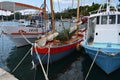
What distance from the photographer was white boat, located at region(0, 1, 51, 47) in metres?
17.5

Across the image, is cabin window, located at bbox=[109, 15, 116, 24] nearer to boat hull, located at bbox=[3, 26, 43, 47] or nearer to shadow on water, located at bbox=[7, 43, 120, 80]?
shadow on water, located at bbox=[7, 43, 120, 80]

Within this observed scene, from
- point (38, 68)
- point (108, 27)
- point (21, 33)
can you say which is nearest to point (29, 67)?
point (38, 68)

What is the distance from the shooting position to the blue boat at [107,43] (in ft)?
33.4

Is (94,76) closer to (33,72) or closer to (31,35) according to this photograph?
(33,72)

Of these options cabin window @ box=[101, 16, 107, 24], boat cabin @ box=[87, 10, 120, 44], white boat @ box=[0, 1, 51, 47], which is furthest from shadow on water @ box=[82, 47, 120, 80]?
white boat @ box=[0, 1, 51, 47]

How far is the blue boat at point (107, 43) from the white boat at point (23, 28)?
23.4ft

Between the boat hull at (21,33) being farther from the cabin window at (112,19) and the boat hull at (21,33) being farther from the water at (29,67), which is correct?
the cabin window at (112,19)

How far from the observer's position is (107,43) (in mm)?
11477

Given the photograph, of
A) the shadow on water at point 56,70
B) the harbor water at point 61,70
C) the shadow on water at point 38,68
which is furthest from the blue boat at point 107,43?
the shadow on water at point 38,68

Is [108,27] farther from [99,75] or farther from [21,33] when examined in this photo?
[21,33]

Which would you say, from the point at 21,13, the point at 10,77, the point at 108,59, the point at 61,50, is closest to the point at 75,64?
the point at 61,50

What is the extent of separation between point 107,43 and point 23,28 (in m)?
9.11

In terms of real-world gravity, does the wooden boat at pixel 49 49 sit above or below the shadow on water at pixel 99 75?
above

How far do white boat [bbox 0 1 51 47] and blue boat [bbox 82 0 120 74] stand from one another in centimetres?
712
